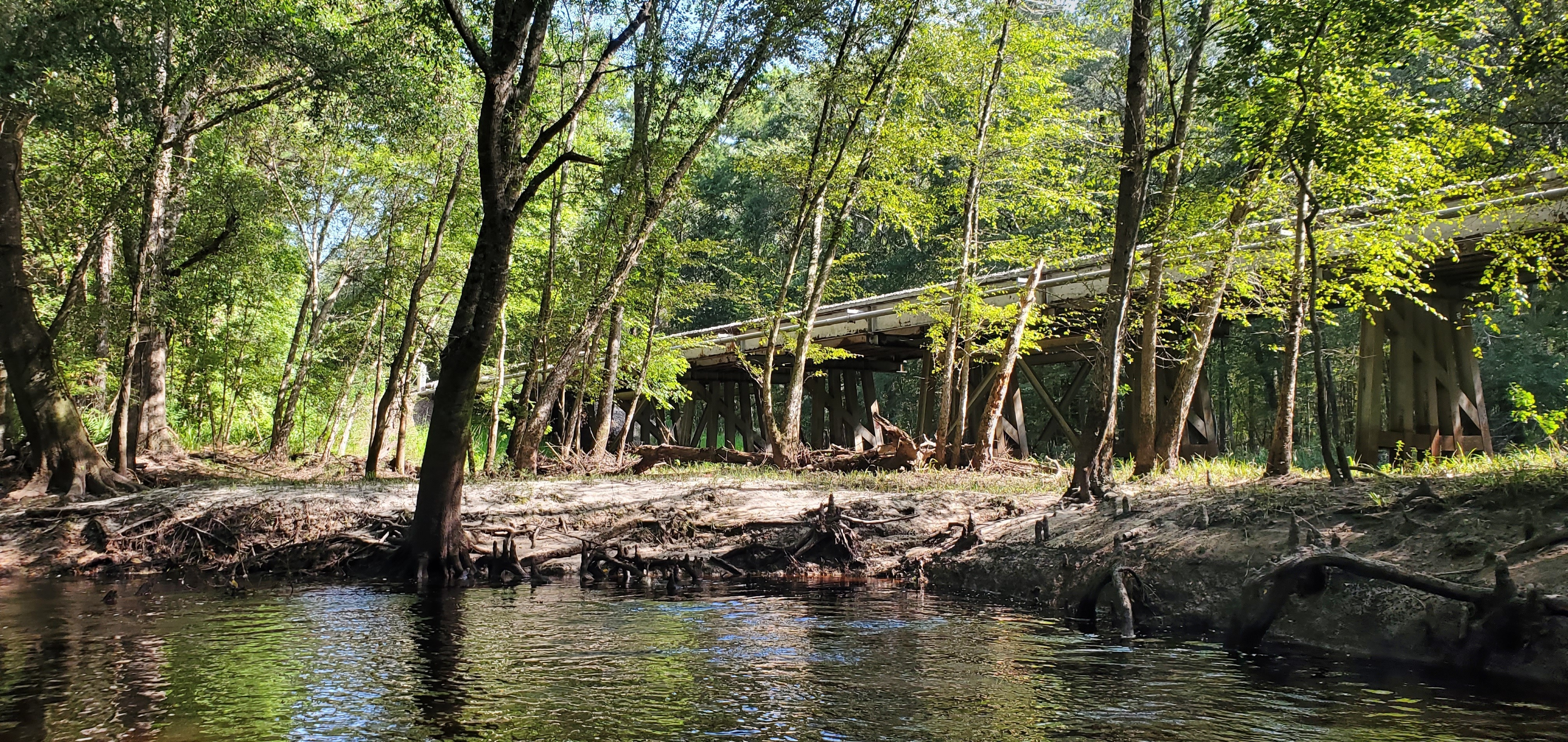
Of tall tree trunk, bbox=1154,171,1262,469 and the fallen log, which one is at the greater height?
tall tree trunk, bbox=1154,171,1262,469

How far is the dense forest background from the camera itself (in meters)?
8.91

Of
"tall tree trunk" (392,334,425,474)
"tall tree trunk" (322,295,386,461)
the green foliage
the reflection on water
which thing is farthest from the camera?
"tall tree trunk" (322,295,386,461)

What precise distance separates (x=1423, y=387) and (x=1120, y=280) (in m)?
4.99

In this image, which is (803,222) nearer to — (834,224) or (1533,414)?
(834,224)

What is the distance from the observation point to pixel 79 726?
4.59 meters

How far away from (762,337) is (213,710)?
1404cm

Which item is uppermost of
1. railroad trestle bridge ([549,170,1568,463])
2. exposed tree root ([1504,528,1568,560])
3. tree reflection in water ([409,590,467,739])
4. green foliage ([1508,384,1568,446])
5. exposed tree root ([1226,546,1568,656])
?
railroad trestle bridge ([549,170,1568,463])

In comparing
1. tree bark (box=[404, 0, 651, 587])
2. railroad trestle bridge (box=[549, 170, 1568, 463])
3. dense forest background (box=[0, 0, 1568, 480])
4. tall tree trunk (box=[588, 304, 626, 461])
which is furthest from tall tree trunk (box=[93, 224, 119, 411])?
railroad trestle bridge (box=[549, 170, 1568, 463])

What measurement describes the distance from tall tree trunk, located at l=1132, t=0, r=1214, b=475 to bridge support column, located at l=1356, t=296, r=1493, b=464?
253 centimetres

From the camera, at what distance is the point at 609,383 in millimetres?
16750

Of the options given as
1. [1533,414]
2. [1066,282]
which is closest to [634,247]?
[1066,282]

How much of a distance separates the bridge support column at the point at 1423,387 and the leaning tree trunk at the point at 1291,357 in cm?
255

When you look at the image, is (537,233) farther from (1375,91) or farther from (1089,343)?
(1375,91)

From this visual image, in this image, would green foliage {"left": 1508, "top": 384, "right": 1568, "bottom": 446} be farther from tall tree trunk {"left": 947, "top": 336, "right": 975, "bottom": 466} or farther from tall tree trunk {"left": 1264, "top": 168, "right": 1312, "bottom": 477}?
tall tree trunk {"left": 947, "top": 336, "right": 975, "bottom": 466}
